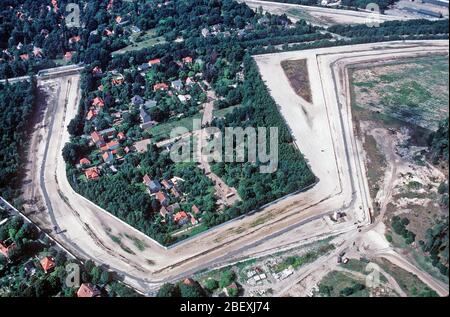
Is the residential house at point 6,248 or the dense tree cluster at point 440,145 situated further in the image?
the dense tree cluster at point 440,145

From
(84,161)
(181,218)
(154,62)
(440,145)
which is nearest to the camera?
(181,218)

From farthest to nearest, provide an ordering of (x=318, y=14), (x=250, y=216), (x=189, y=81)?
(x=318, y=14) < (x=189, y=81) < (x=250, y=216)

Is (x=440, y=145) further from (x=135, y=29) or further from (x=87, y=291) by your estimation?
(x=135, y=29)

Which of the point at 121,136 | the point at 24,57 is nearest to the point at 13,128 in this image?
the point at 121,136

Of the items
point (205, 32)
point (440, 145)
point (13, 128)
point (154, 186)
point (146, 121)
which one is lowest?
point (154, 186)

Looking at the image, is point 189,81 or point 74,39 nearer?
point 189,81

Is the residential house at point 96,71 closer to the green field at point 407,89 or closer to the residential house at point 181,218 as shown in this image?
the residential house at point 181,218

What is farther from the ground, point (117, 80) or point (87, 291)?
point (117, 80)

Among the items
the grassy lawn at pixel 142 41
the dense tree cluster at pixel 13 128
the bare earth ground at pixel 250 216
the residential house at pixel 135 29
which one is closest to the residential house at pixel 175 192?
the bare earth ground at pixel 250 216
